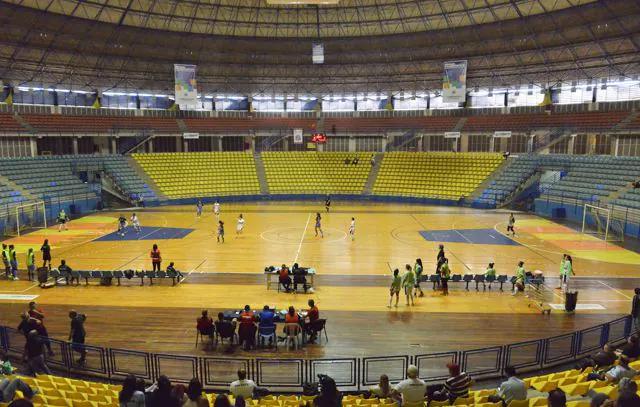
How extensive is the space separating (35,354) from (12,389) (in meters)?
2.92

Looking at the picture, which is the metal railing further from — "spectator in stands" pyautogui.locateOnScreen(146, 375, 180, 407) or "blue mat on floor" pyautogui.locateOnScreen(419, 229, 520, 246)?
"blue mat on floor" pyautogui.locateOnScreen(419, 229, 520, 246)

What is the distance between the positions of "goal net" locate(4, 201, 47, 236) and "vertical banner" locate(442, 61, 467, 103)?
33495 millimetres

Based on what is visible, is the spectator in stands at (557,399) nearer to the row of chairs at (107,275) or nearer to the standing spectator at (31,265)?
the row of chairs at (107,275)

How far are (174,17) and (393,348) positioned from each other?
45729 millimetres

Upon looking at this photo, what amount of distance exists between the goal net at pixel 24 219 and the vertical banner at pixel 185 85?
14503mm

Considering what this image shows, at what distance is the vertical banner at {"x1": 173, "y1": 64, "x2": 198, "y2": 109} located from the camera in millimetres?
40906

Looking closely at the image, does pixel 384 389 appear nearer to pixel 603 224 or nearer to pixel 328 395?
pixel 328 395

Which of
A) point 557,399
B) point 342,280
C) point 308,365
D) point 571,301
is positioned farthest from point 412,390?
point 342,280

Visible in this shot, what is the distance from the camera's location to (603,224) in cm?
3134

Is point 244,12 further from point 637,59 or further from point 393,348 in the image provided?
point 393,348

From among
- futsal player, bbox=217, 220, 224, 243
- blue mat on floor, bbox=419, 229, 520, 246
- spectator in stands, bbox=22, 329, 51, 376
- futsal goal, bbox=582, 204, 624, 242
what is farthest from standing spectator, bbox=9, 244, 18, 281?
futsal goal, bbox=582, 204, 624, 242

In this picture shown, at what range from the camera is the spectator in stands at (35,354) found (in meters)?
10.8

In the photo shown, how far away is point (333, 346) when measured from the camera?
13.3 meters

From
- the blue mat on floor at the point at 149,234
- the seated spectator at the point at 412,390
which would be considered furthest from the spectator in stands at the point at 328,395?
the blue mat on floor at the point at 149,234
